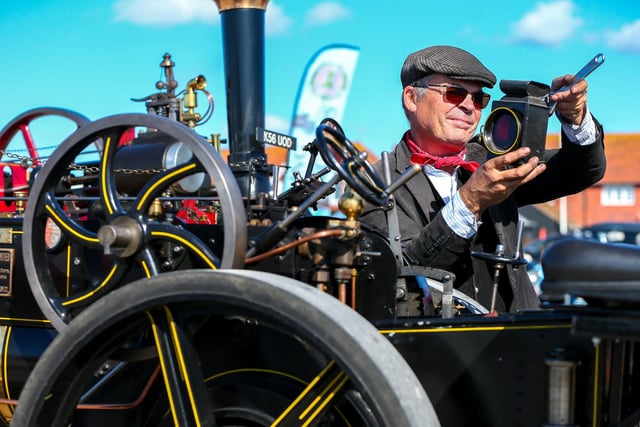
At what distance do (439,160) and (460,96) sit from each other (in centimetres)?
23

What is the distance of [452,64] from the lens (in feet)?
9.35

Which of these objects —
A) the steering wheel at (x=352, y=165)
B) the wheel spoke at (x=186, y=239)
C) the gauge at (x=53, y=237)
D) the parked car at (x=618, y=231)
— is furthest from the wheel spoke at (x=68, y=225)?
the parked car at (x=618, y=231)

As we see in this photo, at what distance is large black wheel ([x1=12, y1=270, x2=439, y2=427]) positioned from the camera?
1661mm

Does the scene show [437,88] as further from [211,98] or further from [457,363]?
[211,98]

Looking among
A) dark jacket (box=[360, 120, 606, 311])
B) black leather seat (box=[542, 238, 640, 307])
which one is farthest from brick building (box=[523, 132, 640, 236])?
black leather seat (box=[542, 238, 640, 307])

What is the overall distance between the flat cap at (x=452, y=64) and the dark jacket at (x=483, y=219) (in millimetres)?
316

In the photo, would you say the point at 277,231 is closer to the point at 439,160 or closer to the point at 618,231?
the point at 439,160

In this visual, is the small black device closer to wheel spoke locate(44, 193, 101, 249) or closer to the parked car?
wheel spoke locate(44, 193, 101, 249)

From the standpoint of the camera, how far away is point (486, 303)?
2.83 m

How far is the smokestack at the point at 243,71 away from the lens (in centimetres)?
438

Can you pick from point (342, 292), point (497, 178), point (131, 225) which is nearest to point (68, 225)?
point (131, 225)

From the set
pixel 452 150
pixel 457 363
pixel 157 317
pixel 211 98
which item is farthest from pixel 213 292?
pixel 211 98

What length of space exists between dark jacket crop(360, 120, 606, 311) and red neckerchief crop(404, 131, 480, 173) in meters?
0.04

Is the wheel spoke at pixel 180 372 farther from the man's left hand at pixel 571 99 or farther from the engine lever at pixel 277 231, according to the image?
the man's left hand at pixel 571 99
